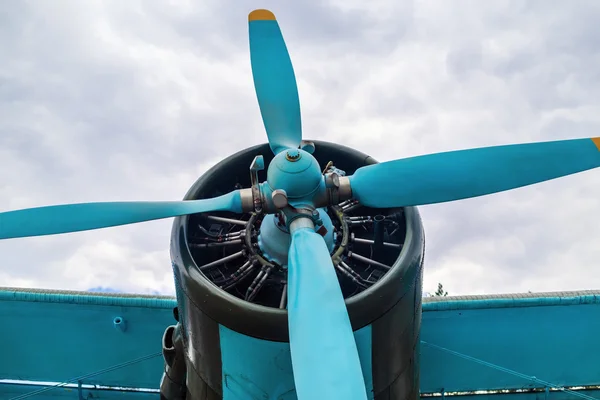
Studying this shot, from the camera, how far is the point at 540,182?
5.87 meters

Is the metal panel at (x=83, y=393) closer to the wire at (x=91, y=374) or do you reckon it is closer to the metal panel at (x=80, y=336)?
the wire at (x=91, y=374)

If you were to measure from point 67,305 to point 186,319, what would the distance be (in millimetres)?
4435

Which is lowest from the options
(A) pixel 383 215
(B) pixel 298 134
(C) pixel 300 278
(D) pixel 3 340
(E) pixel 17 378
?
(E) pixel 17 378

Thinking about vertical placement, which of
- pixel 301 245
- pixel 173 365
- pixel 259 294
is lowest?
pixel 173 365

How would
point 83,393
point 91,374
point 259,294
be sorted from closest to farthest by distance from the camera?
1. point 259,294
2. point 91,374
3. point 83,393

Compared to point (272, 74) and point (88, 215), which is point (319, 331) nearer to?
point (88, 215)

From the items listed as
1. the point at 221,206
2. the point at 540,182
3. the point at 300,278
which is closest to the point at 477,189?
the point at 540,182

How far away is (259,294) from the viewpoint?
6711mm

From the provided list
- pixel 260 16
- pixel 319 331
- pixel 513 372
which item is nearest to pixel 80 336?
pixel 260 16

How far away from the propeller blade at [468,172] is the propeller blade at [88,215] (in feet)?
4.99

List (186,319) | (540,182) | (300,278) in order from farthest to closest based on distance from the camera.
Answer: (186,319), (540,182), (300,278)

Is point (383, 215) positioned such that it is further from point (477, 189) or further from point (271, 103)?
point (271, 103)

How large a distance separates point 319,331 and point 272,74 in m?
3.62

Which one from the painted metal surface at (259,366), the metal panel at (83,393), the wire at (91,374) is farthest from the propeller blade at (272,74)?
the metal panel at (83,393)
